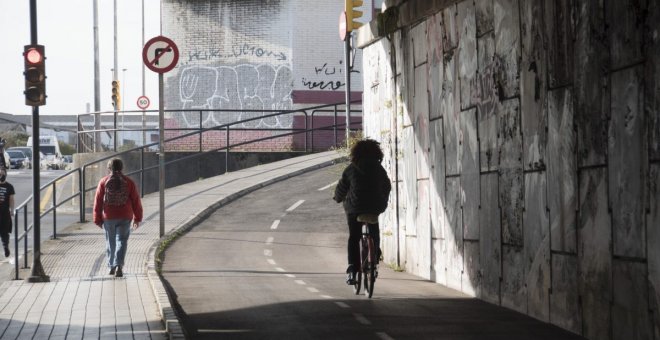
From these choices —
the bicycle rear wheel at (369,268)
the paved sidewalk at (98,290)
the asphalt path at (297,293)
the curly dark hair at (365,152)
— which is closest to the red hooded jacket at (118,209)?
the paved sidewalk at (98,290)

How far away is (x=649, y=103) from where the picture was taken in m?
8.82

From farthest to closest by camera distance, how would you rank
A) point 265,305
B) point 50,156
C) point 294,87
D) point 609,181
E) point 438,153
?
point 50,156
point 294,87
point 438,153
point 265,305
point 609,181

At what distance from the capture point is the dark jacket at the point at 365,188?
14094 mm

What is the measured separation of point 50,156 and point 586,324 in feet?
239

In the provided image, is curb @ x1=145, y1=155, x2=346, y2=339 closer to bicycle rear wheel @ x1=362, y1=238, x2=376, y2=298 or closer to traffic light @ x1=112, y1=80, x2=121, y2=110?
bicycle rear wheel @ x1=362, y1=238, x2=376, y2=298

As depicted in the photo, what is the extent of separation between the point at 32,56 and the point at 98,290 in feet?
12.2

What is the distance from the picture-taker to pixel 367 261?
45.5 ft

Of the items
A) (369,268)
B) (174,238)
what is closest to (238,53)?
(174,238)

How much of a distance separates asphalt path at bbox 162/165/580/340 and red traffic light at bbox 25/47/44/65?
3.30m

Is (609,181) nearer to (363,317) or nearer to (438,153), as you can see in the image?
(363,317)

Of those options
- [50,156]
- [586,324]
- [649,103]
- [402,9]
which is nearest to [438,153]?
[402,9]

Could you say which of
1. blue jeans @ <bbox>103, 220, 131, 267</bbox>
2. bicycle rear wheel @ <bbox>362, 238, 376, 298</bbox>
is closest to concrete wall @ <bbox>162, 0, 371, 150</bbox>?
blue jeans @ <bbox>103, 220, 131, 267</bbox>

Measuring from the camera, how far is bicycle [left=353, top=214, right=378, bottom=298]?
1370 cm

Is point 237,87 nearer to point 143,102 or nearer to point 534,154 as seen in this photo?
point 143,102
